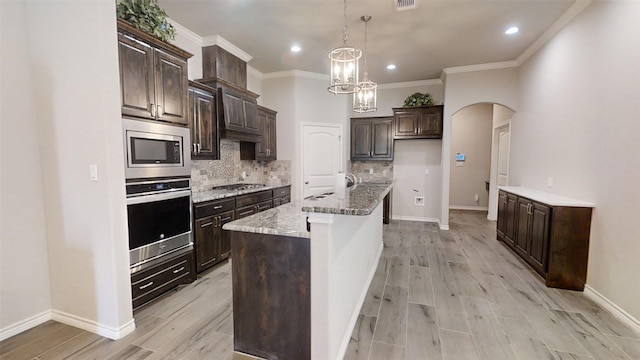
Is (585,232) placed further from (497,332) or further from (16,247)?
(16,247)

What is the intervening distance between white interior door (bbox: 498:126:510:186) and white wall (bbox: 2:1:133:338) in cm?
653

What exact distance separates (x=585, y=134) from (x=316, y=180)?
4.00 m

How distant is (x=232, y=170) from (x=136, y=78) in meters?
2.45

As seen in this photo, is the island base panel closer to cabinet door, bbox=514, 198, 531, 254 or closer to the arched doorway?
cabinet door, bbox=514, 198, 531, 254

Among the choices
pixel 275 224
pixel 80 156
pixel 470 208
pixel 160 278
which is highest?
pixel 80 156

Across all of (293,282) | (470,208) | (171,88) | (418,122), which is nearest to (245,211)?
(171,88)

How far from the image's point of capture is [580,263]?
2830 mm

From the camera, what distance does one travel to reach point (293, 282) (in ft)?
5.56

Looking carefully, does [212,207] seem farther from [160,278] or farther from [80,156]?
[80,156]

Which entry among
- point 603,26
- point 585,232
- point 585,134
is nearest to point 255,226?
point 585,232

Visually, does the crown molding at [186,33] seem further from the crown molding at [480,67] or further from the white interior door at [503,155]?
the white interior door at [503,155]

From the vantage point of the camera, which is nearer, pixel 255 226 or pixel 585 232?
pixel 255 226

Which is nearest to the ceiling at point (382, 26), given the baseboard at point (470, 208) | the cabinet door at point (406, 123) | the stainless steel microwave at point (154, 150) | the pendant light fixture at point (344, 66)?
the pendant light fixture at point (344, 66)

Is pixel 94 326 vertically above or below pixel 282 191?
below
